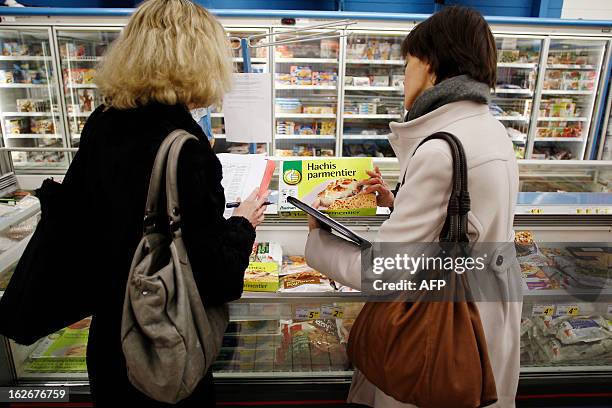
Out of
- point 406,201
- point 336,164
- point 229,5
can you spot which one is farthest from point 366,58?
point 406,201

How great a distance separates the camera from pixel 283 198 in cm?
174

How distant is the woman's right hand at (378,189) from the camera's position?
1.52 m

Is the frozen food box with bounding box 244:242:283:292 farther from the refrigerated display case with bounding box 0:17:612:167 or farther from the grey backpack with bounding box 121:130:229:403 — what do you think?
the refrigerated display case with bounding box 0:17:612:167

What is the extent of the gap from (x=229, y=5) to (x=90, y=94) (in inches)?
78.5

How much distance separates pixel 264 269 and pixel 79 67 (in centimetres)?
463

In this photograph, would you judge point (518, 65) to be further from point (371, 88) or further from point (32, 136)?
point (32, 136)

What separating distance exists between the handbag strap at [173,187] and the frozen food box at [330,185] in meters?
0.65

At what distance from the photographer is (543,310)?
5.97 feet

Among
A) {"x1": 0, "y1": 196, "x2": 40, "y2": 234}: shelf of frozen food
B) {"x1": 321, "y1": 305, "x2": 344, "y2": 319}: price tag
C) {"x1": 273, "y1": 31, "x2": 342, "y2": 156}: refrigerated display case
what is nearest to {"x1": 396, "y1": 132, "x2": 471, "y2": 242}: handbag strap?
{"x1": 321, "y1": 305, "x2": 344, "y2": 319}: price tag

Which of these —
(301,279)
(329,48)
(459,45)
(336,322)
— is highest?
(329,48)

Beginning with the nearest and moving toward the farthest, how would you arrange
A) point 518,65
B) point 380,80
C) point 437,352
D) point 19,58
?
1. point 437,352
2. point 19,58
3. point 518,65
4. point 380,80

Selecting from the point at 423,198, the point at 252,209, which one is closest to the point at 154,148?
the point at 252,209

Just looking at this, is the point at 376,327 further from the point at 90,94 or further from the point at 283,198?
the point at 90,94

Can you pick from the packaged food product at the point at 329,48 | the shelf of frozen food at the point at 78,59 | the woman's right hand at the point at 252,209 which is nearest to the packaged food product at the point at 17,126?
the shelf of frozen food at the point at 78,59
